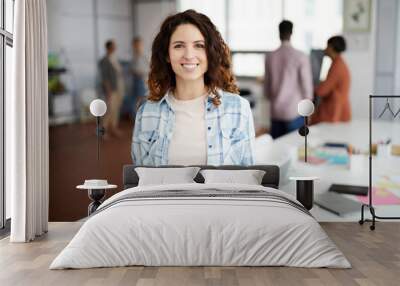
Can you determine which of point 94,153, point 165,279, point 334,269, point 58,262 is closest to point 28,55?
point 94,153

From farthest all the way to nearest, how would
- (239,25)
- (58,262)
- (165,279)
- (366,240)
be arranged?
(239,25) < (366,240) < (58,262) < (165,279)

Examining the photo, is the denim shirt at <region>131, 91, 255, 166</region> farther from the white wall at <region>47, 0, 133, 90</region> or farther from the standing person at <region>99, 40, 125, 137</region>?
the white wall at <region>47, 0, 133, 90</region>

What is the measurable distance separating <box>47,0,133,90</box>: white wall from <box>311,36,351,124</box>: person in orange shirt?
1.85 metres

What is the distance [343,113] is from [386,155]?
1.93ft

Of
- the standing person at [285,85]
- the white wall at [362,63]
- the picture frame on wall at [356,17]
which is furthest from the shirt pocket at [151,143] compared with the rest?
the picture frame on wall at [356,17]

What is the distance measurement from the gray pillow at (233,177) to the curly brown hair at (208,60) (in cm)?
74

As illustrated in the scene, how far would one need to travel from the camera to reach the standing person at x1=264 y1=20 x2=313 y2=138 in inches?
233

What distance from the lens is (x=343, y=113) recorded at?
236 inches

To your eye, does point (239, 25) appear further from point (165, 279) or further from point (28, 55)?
point (165, 279)

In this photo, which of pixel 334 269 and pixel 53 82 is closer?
pixel 334 269

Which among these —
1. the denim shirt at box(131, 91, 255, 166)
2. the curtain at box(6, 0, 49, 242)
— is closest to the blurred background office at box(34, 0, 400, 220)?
the denim shirt at box(131, 91, 255, 166)

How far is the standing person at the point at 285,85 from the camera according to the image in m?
5.93

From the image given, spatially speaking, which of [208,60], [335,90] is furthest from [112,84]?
[335,90]

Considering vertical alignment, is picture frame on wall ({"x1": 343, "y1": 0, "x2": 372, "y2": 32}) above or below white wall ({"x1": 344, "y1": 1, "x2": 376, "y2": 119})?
above
